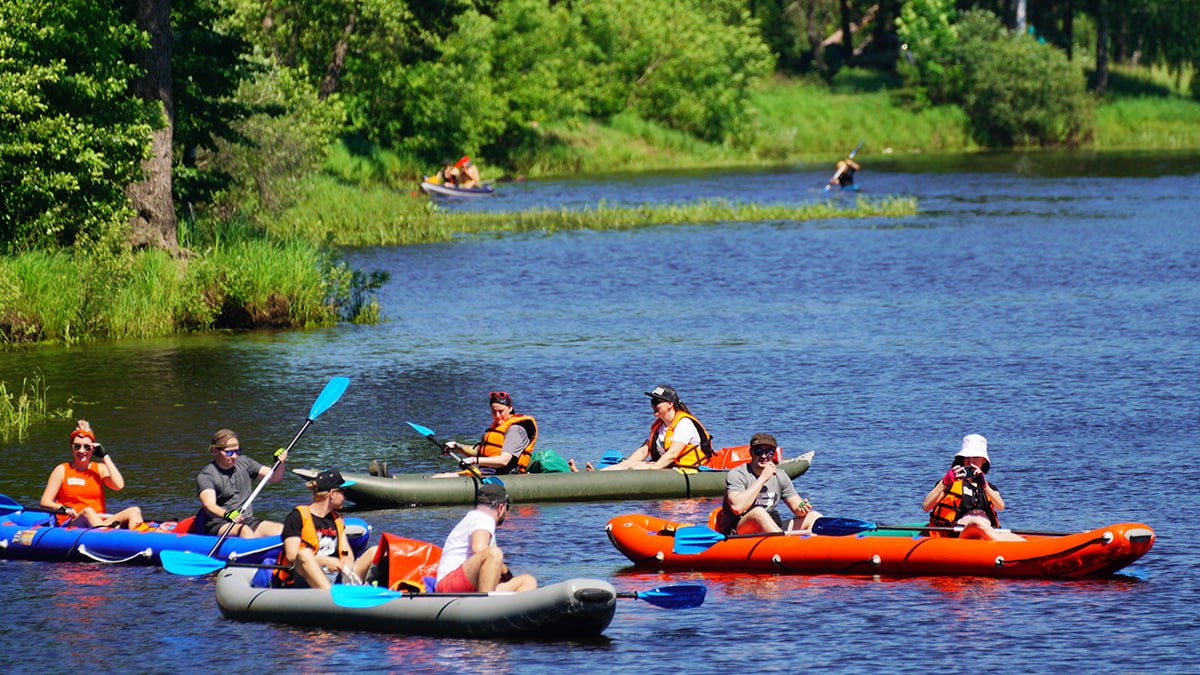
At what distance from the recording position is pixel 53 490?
693 inches

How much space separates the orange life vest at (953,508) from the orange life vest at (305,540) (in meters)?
5.48

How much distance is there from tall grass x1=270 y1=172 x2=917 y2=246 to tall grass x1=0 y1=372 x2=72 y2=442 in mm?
19833

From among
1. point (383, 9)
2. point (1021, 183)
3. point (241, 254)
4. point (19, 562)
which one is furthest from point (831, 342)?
point (1021, 183)

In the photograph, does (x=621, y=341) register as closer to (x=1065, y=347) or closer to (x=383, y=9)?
Result: (x=1065, y=347)

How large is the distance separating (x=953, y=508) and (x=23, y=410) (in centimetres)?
1401

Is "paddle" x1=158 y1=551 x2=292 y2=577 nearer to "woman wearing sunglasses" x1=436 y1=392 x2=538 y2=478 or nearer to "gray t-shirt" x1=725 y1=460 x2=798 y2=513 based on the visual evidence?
"gray t-shirt" x1=725 y1=460 x2=798 y2=513

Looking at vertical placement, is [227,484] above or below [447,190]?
below

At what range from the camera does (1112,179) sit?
6538 centimetres

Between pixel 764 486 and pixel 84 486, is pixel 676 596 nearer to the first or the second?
pixel 764 486

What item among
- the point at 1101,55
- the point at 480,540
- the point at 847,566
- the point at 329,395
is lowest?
the point at 847,566

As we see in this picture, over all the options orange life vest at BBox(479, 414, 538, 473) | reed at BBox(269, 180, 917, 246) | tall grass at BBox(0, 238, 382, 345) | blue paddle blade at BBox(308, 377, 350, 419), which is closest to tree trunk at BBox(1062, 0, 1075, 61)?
reed at BBox(269, 180, 917, 246)

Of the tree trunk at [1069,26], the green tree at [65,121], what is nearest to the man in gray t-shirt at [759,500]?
the green tree at [65,121]

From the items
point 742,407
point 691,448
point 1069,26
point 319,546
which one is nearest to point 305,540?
point 319,546

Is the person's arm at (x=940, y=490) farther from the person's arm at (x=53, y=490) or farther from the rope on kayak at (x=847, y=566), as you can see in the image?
the person's arm at (x=53, y=490)
